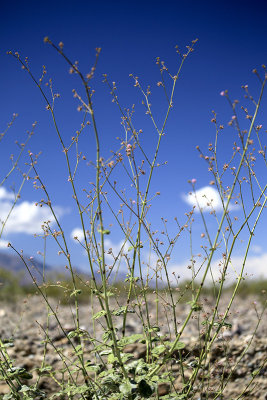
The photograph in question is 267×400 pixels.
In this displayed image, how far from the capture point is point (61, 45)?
217 centimetres

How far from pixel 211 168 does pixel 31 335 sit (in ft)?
17.4

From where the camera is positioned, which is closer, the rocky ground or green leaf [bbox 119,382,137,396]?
green leaf [bbox 119,382,137,396]

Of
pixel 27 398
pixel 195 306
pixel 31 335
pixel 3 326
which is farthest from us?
pixel 3 326

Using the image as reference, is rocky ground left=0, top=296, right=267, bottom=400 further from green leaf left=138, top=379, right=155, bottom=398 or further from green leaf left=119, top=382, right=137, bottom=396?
green leaf left=119, top=382, right=137, bottom=396

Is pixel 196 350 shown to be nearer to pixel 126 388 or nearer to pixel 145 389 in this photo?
pixel 145 389

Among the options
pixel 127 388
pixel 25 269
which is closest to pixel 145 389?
pixel 127 388

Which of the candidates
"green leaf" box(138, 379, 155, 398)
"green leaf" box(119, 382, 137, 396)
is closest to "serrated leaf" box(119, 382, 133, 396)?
"green leaf" box(119, 382, 137, 396)

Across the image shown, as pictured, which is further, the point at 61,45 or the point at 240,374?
the point at 240,374

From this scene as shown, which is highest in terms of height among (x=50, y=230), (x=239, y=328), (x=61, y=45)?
(x=61, y=45)

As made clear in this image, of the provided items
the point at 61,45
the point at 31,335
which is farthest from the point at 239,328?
the point at 61,45

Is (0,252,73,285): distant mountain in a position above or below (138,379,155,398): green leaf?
above

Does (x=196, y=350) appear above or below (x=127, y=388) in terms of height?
below

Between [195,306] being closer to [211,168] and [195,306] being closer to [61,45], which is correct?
[211,168]

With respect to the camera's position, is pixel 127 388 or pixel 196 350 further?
pixel 196 350
